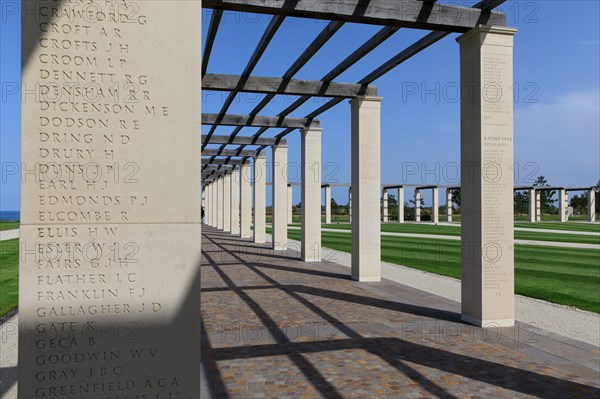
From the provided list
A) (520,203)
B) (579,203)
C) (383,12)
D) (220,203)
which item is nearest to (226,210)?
(220,203)

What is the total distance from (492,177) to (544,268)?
970 cm

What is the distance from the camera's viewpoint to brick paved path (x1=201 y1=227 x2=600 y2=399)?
5430 millimetres

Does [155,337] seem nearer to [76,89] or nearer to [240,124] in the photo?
[76,89]

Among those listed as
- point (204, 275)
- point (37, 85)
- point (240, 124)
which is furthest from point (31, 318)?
point (240, 124)

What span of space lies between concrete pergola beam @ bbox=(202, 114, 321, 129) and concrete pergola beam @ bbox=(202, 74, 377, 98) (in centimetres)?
486

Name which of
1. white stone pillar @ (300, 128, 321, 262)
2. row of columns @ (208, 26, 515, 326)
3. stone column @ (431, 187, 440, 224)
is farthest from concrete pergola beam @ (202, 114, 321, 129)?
stone column @ (431, 187, 440, 224)

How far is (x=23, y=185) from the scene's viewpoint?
3.31 meters

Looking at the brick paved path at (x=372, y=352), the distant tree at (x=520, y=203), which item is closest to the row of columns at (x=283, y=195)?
the brick paved path at (x=372, y=352)

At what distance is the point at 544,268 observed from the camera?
16.0m

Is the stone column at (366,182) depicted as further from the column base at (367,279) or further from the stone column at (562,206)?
the stone column at (562,206)

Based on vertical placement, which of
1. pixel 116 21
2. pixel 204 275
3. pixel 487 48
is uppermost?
pixel 487 48

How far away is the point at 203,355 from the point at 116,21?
4.93m

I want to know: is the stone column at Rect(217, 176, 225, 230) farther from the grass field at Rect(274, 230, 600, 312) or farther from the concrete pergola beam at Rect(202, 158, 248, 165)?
the grass field at Rect(274, 230, 600, 312)

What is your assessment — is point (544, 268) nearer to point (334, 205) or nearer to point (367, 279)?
point (367, 279)
